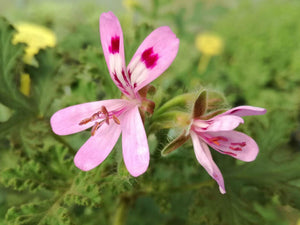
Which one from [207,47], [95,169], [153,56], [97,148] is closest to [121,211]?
[95,169]

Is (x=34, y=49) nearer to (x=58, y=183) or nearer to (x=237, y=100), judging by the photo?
(x=58, y=183)

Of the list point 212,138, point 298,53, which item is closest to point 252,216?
point 212,138

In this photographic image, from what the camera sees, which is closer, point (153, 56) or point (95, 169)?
point (153, 56)

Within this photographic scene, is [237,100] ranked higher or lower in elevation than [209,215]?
lower

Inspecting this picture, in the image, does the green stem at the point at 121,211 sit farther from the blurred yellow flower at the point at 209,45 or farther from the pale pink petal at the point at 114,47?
the blurred yellow flower at the point at 209,45

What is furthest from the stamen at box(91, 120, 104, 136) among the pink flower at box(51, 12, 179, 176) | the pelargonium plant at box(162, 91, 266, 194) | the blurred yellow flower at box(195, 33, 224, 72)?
the blurred yellow flower at box(195, 33, 224, 72)

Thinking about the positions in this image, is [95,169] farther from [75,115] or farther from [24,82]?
[24,82]

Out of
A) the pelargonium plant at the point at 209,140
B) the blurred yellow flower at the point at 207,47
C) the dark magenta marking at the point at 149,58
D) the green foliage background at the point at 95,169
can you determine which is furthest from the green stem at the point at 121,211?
the blurred yellow flower at the point at 207,47
